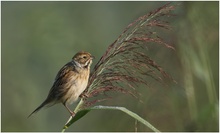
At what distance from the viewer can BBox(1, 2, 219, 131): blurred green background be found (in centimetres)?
567

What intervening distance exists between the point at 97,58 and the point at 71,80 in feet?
7.21

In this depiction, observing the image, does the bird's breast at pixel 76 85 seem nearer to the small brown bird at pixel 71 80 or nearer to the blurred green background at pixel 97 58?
the small brown bird at pixel 71 80

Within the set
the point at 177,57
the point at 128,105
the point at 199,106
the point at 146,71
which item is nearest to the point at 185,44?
the point at 177,57

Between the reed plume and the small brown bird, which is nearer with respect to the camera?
the reed plume

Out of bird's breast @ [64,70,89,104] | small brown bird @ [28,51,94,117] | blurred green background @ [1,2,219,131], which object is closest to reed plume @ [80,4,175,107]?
blurred green background @ [1,2,219,131]

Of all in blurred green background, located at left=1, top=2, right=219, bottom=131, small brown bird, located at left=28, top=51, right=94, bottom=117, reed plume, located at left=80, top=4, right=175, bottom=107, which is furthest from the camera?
small brown bird, located at left=28, top=51, right=94, bottom=117

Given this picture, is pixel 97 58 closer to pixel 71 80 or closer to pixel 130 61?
pixel 71 80

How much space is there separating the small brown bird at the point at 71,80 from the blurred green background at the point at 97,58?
16.0 inches

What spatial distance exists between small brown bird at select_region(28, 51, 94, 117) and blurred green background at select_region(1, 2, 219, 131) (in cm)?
41

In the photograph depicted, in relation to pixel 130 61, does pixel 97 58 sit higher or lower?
lower

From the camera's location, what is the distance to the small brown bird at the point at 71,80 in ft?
19.0

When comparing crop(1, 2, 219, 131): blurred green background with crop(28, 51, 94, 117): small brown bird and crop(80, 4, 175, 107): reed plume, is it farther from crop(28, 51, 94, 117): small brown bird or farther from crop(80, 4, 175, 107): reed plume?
crop(80, 4, 175, 107): reed plume

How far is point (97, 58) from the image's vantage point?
26.9 feet

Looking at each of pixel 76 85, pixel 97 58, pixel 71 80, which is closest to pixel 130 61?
pixel 76 85
